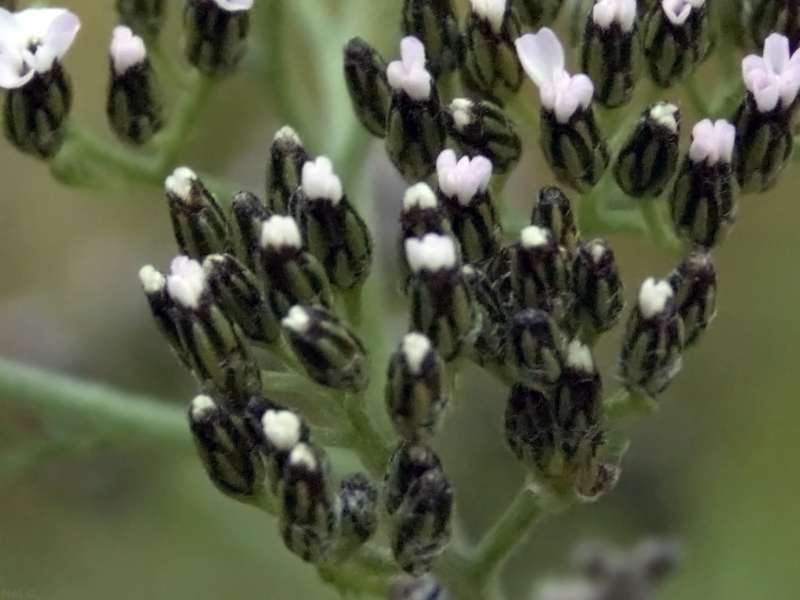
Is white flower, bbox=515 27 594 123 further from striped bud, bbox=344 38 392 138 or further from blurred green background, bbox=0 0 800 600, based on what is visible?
blurred green background, bbox=0 0 800 600

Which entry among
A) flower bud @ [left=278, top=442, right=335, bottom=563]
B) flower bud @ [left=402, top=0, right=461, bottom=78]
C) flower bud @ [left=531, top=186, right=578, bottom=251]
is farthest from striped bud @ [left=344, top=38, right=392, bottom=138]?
flower bud @ [left=278, top=442, right=335, bottom=563]

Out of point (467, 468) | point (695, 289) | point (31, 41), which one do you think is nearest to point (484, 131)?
point (695, 289)

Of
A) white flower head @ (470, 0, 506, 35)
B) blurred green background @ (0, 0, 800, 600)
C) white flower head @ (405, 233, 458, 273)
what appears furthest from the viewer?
blurred green background @ (0, 0, 800, 600)

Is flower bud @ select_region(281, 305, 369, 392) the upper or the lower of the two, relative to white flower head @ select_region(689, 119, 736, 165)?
lower

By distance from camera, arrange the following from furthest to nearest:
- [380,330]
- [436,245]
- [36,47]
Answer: [380,330], [36,47], [436,245]

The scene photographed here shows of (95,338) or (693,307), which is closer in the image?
(693,307)

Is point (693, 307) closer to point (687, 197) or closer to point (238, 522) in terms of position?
point (687, 197)

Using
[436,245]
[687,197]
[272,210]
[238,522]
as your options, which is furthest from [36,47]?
[238,522]
